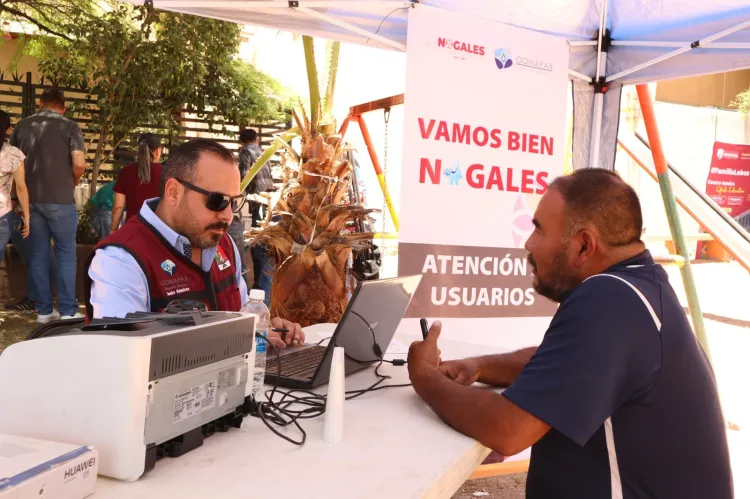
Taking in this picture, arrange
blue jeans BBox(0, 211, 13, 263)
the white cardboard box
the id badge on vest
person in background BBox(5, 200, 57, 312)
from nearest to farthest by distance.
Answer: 1. the white cardboard box
2. the id badge on vest
3. blue jeans BBox(0, 211, 13, 263)
4. person in background BBox(5, 200, 57, 312)

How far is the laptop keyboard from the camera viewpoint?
6.98 feet

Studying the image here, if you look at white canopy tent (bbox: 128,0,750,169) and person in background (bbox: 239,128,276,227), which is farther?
person in background (bbox: 239,128,276,227)

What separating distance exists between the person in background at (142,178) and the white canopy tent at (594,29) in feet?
9.09

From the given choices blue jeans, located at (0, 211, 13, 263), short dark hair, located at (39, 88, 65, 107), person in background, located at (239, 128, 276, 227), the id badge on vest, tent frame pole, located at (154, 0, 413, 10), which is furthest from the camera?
person in background, located at (239, 128, 276, 227)

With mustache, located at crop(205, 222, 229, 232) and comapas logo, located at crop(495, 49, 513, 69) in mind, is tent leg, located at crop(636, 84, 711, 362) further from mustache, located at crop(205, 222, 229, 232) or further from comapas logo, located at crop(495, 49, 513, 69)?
mustache, located at crop(205, 222, 229, 232)

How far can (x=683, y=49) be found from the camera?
4250mm

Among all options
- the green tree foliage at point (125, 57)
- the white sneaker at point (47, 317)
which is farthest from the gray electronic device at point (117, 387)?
the green tree foliage at point (125, 57)

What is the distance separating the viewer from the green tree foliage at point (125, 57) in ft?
32.9

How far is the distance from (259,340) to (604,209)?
1.03 m

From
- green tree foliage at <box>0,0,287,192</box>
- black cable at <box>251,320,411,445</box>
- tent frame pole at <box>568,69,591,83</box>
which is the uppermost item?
green tree foliage at <box>0,0,287,192</box>

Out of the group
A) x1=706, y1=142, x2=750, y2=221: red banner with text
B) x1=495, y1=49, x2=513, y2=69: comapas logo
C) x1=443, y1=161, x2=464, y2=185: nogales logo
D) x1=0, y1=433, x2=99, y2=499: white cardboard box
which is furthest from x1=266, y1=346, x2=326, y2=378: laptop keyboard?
x1=706, y1=142, x2=750, y2=221: red banner with text

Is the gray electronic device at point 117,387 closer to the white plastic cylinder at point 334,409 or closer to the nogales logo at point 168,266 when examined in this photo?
the white plastic cylinder at point 334,409

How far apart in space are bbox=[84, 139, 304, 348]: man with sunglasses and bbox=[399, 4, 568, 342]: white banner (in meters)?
1.48

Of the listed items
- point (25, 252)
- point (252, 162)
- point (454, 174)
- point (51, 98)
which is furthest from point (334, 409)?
point (25, 252)
